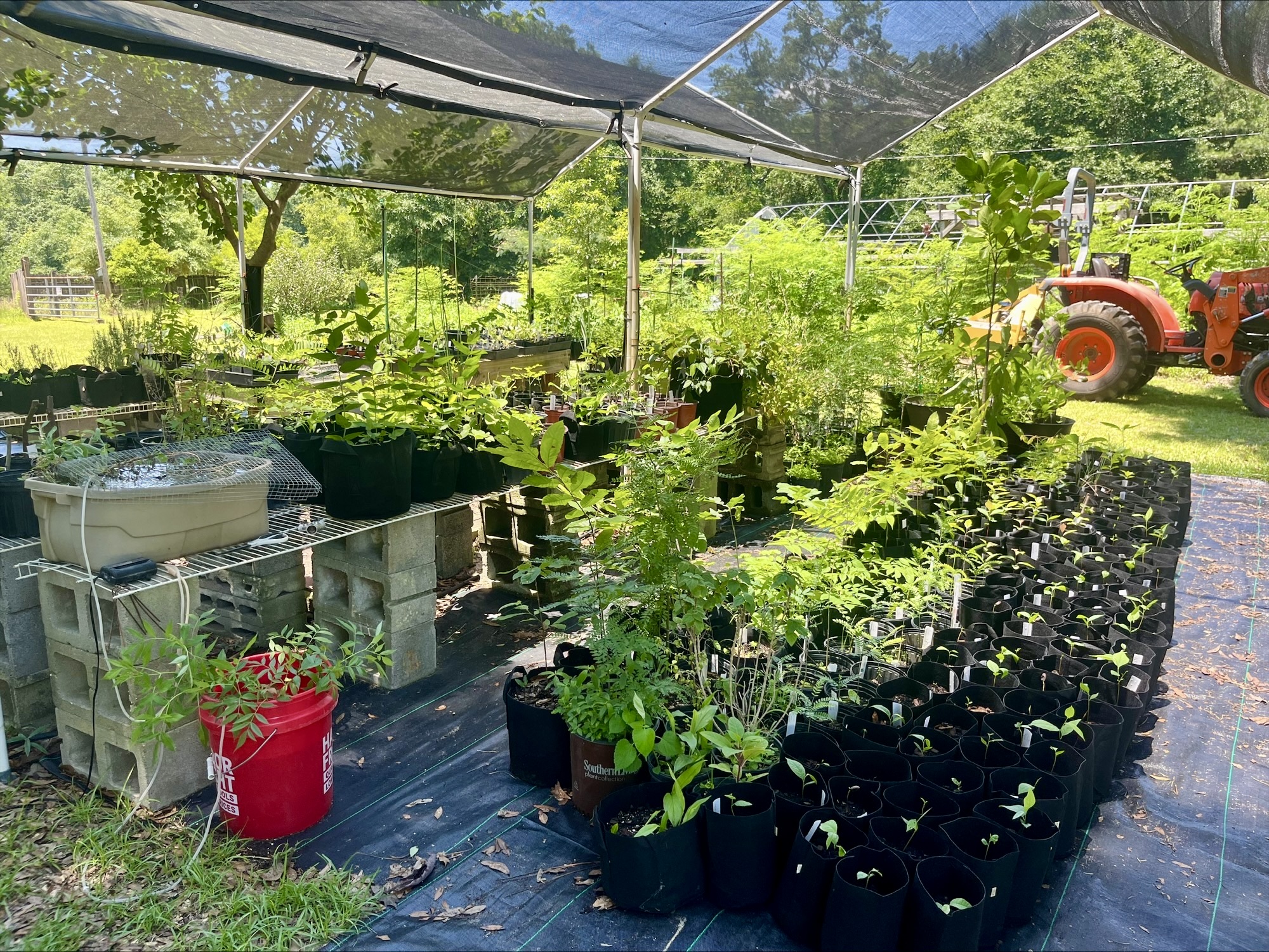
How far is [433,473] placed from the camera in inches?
135

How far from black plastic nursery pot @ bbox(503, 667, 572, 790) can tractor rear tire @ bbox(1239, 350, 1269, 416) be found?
8682 millimetres

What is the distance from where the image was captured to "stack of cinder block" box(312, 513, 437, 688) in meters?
3.33

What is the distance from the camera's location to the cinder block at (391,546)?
3299 mm

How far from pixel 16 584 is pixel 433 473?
1.44 meters

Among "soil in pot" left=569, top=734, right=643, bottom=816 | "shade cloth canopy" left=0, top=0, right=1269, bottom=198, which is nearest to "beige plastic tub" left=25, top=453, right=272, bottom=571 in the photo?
"soil in pot" left=569, top=734, right=643, bottom=816

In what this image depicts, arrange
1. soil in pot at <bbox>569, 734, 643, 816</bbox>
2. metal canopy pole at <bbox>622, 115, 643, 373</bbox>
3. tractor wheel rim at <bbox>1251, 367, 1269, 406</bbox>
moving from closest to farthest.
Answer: soil in pot at <bbox>569, 734, 643, 816</bbox> < metal canopy pole at <bbox>622, 115, 643, 373</bbox> < tractor wheel rim at <bbox>1251, 367, 1269, 406</bbox>

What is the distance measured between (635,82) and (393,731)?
3.63m

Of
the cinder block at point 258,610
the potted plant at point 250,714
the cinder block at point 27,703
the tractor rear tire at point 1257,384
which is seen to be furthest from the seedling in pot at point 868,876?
the tractor rear tire at point 1257,384

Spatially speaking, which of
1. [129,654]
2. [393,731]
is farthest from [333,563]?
[129,654]

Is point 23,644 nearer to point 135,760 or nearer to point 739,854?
point 135,760

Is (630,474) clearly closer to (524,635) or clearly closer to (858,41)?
(524,635)

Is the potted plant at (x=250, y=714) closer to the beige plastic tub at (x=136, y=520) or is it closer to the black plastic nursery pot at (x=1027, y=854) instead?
the beige plastic tub at (x=136, y=520)

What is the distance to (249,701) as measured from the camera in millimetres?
2385

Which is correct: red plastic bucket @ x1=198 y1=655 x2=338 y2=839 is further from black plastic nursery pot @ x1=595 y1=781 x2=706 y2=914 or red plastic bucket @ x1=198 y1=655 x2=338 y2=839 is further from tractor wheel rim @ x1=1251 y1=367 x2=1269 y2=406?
tractor wheel rim @ x1=1251 y1=367 x2=1269 y2=406
